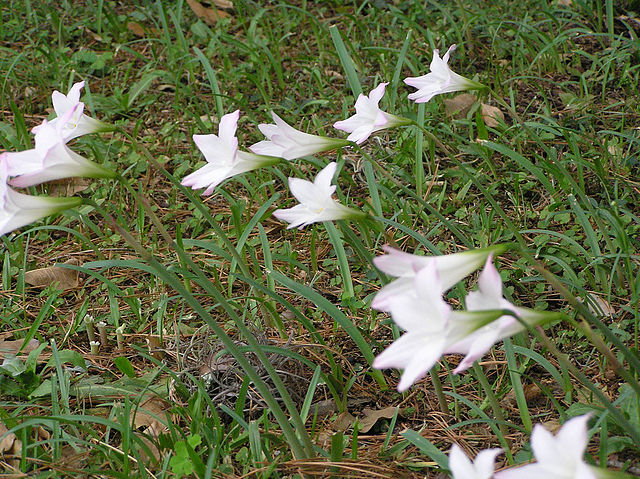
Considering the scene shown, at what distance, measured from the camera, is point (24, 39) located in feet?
14.6

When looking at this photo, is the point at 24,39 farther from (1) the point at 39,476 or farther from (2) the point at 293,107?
(1) the point at 39,476

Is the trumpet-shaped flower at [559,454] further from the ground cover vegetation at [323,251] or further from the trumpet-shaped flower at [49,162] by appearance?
the trumpet-shaped flower at [49,162]

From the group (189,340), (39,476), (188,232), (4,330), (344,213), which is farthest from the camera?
(188,232)

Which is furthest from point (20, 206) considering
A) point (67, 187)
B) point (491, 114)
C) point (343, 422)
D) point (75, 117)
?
point (491, 114)

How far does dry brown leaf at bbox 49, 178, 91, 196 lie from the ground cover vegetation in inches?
0.5

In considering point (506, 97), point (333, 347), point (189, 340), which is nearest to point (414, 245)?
point (333, 347)

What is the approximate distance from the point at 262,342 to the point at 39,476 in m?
0.75

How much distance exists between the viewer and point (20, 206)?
1427 mm

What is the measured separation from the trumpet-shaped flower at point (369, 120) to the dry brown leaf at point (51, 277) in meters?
1.49

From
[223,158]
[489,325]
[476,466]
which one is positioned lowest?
[476,466]

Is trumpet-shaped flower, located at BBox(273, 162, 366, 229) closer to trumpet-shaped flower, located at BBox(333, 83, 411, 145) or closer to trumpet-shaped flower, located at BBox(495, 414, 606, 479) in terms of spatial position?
trumpet-shaped flower, located at BBox(333, 83, 411, 145)

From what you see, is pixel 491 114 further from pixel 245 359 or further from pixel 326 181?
pixel 245 359

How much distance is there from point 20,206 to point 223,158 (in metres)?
0.50

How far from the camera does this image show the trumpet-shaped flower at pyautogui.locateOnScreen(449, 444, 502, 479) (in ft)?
3.66
